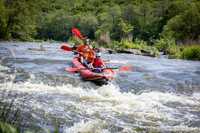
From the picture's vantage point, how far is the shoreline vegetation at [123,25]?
1559 inches

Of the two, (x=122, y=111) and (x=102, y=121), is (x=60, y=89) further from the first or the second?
(x=102, y=121)

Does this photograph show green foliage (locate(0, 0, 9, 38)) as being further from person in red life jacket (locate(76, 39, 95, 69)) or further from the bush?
person in red life jacket (locate(76, 39, 95, 69))

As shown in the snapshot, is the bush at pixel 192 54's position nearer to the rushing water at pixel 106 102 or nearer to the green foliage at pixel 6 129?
the rushing water at pixel 106 102

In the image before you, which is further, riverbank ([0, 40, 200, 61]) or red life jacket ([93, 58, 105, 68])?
riverbank ([0, 40, 200, 61])

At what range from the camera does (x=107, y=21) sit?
80.7 metres

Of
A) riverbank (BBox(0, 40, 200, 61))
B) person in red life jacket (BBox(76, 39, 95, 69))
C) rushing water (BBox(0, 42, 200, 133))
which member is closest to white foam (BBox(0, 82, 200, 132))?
rushing water (BBox(0, 42, 200, 133))

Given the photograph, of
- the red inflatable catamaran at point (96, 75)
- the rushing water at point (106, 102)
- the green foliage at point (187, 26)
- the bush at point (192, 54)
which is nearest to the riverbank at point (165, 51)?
the bush at point (192, 54)

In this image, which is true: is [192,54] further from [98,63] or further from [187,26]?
[187,26]

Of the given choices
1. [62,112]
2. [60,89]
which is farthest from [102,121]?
[60,89]

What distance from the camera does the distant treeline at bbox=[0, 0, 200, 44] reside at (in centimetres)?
4691

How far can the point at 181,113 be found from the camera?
9977mm

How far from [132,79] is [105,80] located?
217cm

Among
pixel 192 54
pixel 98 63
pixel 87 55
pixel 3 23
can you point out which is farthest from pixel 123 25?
pixel 98 63

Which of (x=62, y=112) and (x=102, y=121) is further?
(x=62, y=112)
